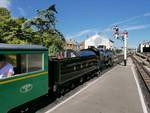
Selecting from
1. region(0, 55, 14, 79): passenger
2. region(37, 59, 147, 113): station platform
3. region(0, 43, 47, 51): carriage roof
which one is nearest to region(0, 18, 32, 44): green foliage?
region(37, 59, 147, 113): station platform

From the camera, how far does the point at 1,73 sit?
8.20m

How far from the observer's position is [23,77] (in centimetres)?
888

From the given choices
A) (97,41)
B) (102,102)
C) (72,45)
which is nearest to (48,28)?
(102,102)

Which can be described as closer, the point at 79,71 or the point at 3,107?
the point at 3,107

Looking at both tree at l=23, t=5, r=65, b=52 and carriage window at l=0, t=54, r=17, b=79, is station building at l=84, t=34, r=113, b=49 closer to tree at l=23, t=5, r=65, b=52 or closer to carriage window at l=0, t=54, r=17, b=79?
tree at l=23, t=5, r=65, b=52

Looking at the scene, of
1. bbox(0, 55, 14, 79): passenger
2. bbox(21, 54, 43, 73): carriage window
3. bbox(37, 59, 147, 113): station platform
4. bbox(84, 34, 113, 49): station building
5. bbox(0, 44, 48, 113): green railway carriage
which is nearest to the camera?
bbox(0, 44, 48, 113): green railway carriage

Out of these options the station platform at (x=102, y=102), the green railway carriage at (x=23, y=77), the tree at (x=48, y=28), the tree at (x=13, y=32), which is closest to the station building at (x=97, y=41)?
the tree at (x=48, y=28)

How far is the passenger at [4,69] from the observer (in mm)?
8211

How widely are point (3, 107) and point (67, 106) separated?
4.30m

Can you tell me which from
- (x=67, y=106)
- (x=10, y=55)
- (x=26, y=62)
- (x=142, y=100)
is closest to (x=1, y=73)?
(x=10, y=55)

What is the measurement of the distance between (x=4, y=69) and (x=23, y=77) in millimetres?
810

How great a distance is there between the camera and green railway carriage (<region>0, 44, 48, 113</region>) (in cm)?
798

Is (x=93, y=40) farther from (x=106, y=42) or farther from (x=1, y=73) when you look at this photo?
(x=1, y=73)

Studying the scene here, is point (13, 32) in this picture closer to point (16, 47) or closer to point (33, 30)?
point (33, 30)
